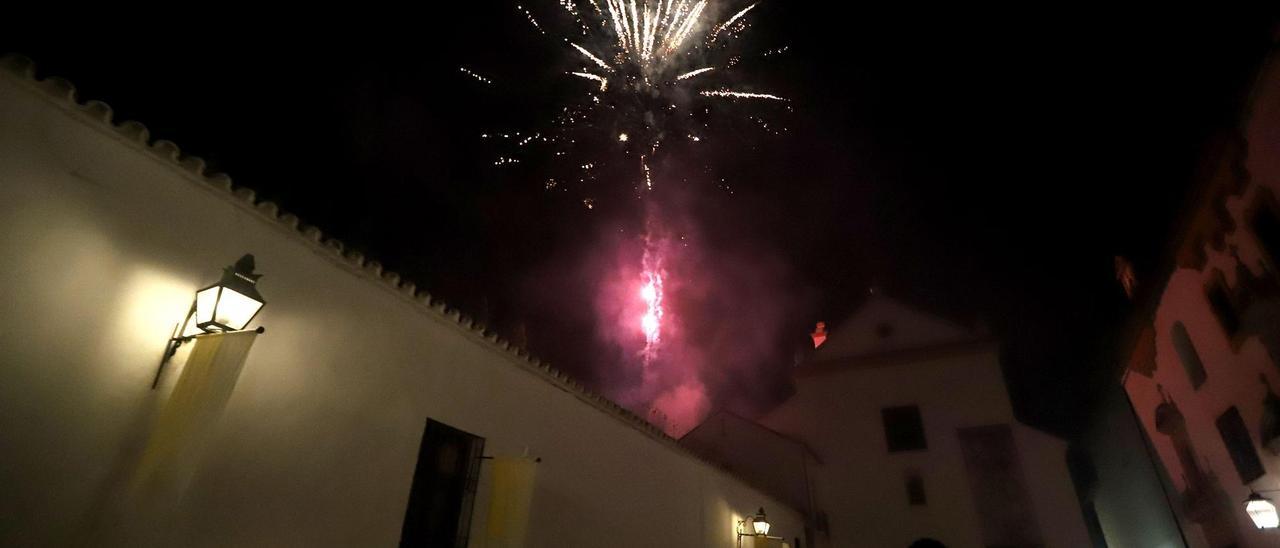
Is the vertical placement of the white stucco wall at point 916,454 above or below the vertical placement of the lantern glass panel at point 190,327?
above

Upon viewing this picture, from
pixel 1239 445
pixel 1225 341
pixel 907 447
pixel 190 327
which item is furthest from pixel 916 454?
pixel 190 327

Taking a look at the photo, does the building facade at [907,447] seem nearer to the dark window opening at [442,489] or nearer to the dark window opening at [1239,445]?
the dark window opening at [1239,445]

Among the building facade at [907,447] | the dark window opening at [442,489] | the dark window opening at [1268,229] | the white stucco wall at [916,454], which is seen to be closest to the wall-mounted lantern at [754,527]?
the building facade at [907,447]

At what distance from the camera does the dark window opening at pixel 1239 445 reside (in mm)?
10086

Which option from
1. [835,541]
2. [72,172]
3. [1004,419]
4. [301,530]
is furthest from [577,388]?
[1004,419]

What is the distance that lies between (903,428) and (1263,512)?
1002 cm

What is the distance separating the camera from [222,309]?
4168 mm

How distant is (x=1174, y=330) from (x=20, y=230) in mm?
16404

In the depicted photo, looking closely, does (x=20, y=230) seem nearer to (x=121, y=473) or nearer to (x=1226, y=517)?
(x=121, y=473)

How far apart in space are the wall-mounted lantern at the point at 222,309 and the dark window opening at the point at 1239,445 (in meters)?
13.4

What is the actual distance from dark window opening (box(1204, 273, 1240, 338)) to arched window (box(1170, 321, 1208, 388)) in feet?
4.74

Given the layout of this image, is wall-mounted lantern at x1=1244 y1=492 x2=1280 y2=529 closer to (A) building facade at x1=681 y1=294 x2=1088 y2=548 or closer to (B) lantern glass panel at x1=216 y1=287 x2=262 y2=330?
(A) building facade at x1=681 y1=294 x2=1088 y2=548

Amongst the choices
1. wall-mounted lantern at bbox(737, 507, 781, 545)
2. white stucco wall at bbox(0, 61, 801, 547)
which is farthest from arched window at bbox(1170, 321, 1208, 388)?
white stucco wall at bbox(0, 61, 801, 547)

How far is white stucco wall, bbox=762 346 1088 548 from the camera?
56.5 feet
